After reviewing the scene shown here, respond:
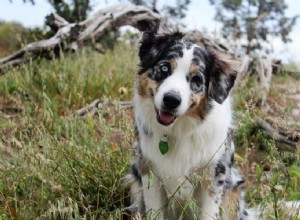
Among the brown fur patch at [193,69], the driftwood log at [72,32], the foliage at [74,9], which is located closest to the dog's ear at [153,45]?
the brown fur patch at [193,69]

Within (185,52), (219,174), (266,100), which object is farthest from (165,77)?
(266,100)

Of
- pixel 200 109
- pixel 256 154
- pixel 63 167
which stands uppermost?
pixel 200 109

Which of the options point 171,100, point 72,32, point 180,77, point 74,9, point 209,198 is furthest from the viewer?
→ point 74,9

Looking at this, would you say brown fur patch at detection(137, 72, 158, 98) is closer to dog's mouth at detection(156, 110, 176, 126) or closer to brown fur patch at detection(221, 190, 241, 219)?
dog's mouth at detection(156, 110, 176, 126)

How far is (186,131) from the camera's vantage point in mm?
3676

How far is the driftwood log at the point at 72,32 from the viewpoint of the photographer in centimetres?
727

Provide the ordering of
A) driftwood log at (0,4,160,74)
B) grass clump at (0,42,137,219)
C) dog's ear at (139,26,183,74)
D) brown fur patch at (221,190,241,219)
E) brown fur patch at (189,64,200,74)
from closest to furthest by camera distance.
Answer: grass clump at (0,42,137,219) → brown fur patch at (189,64,200,74) → brown fur patch at (221,190,241,219) → dog's ear at (139,26,183,74) → driftwood log at (0,4,160,74)

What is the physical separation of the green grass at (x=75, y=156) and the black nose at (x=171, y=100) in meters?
0.47

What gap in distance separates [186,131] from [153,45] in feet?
2.51

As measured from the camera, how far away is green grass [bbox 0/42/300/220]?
3316 mm

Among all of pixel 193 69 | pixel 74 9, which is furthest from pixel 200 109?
pixel 74 9

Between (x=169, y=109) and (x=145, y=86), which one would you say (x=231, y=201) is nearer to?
(x=169, y=109)

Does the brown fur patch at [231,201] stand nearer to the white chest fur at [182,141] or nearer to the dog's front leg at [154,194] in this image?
the white chest fur at [182,141]

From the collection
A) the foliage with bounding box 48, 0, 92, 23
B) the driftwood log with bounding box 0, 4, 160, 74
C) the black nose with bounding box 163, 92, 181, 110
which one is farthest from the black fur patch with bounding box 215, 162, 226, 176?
the foliage with bounding box 48, 0, 92, 23
